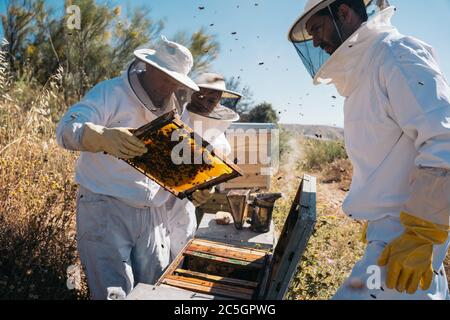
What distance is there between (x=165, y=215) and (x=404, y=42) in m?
2.43

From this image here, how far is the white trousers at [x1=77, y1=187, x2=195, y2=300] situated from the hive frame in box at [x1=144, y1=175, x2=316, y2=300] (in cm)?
54

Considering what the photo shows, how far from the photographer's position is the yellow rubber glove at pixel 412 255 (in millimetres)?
1631

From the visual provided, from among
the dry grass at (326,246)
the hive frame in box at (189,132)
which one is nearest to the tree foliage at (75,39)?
the dry grass at (326,246)

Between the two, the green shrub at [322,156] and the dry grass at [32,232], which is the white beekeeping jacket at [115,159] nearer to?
the dry grass at [32,232]

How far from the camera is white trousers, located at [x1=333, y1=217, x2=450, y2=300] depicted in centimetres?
167

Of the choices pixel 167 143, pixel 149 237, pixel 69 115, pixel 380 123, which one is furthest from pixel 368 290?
pixel 69 115

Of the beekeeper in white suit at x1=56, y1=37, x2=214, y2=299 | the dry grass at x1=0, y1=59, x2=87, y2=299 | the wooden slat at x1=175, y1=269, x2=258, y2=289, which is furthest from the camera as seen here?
the dry grass at x1=0, y1=59, x2=87, y2=299

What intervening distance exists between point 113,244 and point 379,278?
1973 mm

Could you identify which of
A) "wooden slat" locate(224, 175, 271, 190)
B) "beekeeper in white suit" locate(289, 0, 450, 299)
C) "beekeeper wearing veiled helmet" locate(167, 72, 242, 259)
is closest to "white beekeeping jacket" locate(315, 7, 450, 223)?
"beekeeper in white suit" locate(289, 0, 450, 299)

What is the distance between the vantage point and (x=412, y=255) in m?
1.64

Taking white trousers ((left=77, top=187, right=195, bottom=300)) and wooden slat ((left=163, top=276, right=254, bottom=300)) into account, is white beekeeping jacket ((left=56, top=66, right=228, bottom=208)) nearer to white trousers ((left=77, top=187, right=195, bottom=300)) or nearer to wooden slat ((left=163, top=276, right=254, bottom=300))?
white trousers ((left=77, top=187, right=195, bottom=300))

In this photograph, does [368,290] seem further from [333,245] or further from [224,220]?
[333,245]

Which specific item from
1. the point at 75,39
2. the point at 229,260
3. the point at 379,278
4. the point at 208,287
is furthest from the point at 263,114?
the point at 379,278

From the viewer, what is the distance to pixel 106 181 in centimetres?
276
